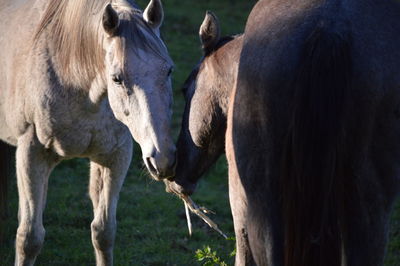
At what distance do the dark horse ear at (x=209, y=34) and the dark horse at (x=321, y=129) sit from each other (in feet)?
2.03

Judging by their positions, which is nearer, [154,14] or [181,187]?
[154,14]

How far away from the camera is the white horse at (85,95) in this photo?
3709mm

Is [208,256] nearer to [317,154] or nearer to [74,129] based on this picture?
[74,129]

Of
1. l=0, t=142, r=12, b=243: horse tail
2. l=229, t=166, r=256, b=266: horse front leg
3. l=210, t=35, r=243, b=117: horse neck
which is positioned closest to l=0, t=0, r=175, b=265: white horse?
l=210, t=35, r=243, b=117: horse neck

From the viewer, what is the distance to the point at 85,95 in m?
4.48

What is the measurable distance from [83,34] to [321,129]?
1884 millimetres

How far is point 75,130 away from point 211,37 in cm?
124

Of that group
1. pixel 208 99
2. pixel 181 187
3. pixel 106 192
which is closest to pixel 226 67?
pixel 208 99

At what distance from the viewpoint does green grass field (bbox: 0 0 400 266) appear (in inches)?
229

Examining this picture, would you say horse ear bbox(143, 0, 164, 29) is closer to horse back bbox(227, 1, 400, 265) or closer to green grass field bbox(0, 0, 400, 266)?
horse back bbox(227, 1, 400, 265)

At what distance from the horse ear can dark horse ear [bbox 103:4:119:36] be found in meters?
0.18

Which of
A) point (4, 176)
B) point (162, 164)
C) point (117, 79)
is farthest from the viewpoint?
point (4, 176)

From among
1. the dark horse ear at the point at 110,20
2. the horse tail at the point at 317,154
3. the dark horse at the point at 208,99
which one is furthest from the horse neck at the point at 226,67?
the horse tail at the point at 317,154

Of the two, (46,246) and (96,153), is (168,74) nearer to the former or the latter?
(96,153)
